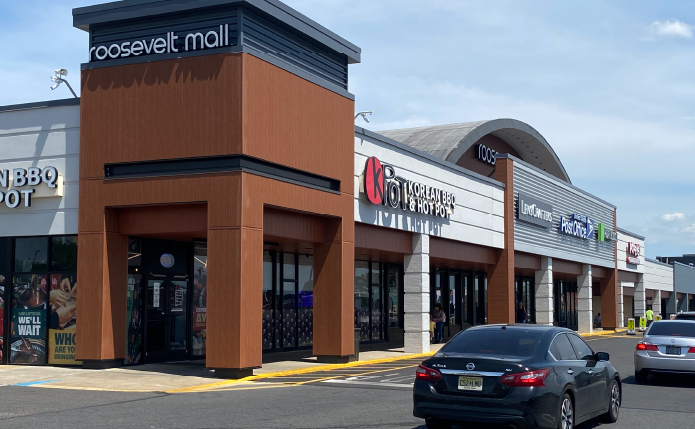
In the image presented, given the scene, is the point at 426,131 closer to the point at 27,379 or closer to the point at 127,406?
the point at 27,379

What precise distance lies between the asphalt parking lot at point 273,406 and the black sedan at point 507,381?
125 cm

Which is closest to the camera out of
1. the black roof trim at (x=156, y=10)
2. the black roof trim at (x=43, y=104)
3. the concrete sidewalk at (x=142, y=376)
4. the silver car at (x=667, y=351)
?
the concrete sidewalk at (x=142, y=376)

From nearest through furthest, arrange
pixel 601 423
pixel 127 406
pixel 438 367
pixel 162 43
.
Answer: pixel 438 367, pixel 601 423, pixel 127 406, pixel 162 43

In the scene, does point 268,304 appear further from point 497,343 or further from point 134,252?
point 497,343

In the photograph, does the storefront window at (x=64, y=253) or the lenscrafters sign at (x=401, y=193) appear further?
the lenscrafters sign at (x=401, y=193)

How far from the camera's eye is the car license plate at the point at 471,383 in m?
9.99

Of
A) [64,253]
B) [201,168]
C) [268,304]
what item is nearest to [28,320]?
[64,253]

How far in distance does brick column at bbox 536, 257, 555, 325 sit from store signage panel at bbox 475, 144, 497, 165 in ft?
17.9

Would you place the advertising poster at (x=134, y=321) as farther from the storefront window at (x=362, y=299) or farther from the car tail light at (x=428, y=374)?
the car tail light at (x=428, y=374)

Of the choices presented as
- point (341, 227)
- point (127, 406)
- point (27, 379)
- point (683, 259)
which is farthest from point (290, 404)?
point (683, 259)

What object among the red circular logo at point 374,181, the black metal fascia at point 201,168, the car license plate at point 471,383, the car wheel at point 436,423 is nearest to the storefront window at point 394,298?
the red circular logo at point 374,181

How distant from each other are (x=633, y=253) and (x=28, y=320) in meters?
45.7

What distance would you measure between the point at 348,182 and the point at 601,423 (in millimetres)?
12364

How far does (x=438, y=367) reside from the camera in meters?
10.4
